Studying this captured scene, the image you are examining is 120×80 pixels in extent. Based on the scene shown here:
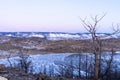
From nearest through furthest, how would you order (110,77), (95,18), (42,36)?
1. (95,18)
2. (110,77)
3. (42,36)

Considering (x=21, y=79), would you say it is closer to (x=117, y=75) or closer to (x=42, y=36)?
(x=117, y=75)

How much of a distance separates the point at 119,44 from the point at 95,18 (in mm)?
60801

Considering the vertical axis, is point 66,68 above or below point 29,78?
below

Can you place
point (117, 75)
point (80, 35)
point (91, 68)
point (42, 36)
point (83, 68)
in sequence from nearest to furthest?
point (117, 75) < point (91, 68) < point (83, 68) < point (42, 36) < point (80, 35)

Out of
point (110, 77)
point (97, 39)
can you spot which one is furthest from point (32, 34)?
point (97, 39)

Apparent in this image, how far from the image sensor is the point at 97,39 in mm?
23078

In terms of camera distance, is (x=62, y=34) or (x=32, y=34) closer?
(x=32, y=34)

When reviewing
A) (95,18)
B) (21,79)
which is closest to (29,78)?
(21,79)

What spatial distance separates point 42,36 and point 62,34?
14354mm

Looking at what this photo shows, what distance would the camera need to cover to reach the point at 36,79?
15492 mm

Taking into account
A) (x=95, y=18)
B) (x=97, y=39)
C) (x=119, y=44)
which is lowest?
(x=119, y=44)

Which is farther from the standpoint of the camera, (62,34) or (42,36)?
(62,34)

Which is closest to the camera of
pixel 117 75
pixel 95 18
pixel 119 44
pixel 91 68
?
pixel 95 18

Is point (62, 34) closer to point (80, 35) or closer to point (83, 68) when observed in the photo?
point (80, 35)
